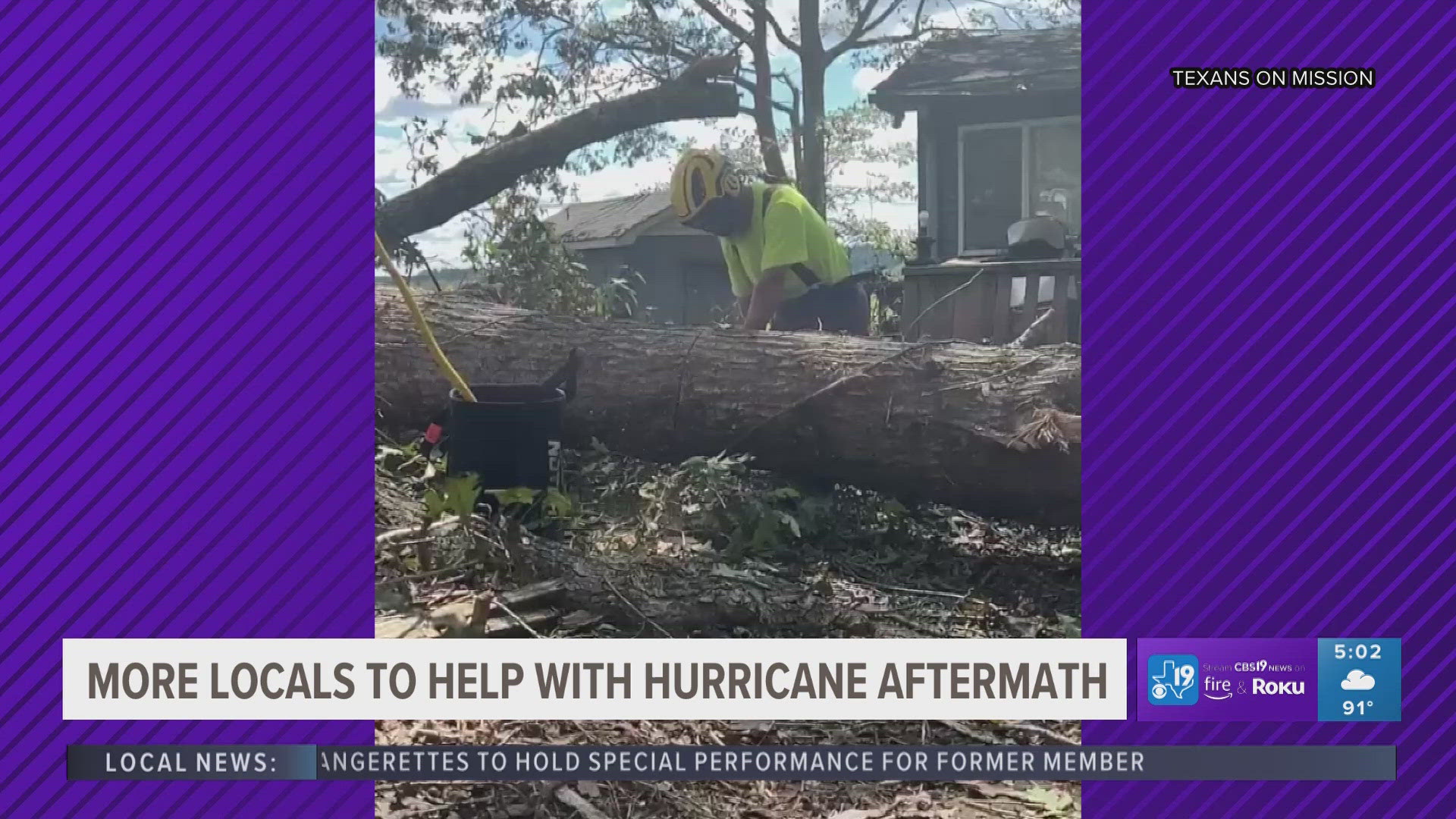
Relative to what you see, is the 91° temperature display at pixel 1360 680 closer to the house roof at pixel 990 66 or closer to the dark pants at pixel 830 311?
the house roof at pixel 990 66

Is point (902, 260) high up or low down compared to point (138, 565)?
up

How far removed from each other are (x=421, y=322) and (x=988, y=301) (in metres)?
1.80

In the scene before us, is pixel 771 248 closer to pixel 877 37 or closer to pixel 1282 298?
pixel 877 37

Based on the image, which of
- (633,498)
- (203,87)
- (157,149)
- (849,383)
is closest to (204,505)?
(157,149)

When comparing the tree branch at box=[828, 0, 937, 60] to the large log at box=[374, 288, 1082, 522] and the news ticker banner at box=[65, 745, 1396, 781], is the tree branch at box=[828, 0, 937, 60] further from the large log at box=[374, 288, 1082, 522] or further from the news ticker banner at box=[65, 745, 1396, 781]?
the news ticker banner at box=[65, 745, 1396, 781]

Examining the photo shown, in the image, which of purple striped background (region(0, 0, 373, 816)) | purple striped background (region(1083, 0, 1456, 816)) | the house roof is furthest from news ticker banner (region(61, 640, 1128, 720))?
the house roof

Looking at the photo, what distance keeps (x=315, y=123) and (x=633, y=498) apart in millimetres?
1576

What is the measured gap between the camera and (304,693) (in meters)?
2.13

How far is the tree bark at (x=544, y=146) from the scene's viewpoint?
2.35m

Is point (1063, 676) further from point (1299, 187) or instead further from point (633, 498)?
point (633, 498)

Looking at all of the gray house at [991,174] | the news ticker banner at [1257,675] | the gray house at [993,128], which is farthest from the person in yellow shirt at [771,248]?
the news ticker banner at [1257,675]

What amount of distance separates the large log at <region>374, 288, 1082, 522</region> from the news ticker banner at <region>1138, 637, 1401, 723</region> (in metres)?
0.68

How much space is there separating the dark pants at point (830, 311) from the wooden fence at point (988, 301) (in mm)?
149

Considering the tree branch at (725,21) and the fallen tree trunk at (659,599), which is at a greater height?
the tree branch at (725,21)
